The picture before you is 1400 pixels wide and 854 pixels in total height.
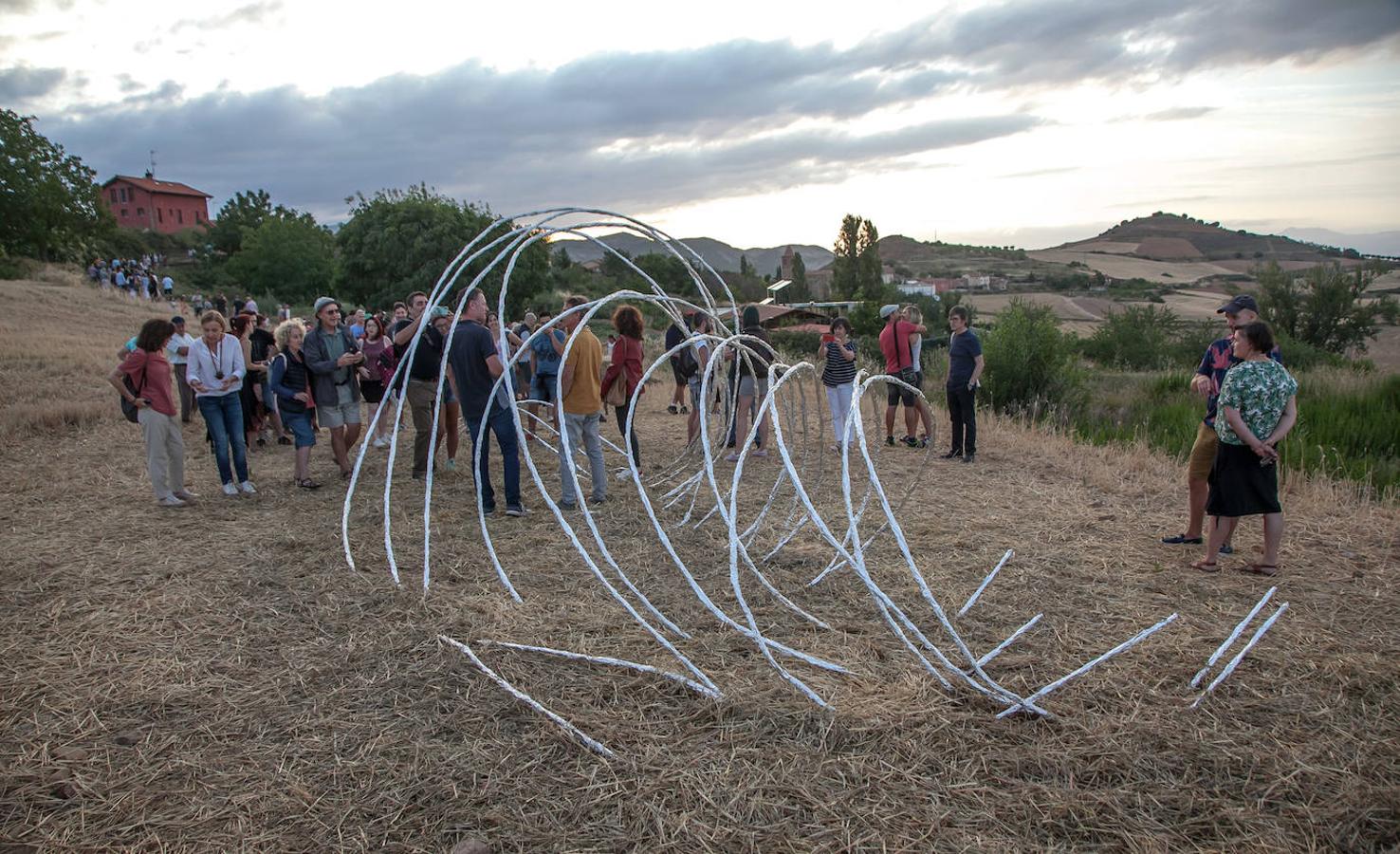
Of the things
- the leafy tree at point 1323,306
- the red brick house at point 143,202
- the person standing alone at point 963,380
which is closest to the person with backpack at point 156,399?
the person standing alone at point 963,380

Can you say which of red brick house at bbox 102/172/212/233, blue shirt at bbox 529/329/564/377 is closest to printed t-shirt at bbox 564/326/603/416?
blue shirt at bbox 529/329/564/377

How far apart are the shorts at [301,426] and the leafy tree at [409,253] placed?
3171 cm

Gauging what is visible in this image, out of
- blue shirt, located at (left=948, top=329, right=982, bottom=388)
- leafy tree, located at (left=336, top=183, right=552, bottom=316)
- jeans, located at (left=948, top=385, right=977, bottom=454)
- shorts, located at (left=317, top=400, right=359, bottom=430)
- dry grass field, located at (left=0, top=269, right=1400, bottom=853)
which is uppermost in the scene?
leafy tree, located at (left=336, top=183, right=552, bottom=316)

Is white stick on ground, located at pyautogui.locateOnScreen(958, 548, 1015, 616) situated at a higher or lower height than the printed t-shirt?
lower

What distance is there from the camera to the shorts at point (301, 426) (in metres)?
7.47

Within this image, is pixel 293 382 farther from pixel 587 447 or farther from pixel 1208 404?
pixel 1208 404

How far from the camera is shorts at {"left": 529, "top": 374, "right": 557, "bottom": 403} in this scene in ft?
29.6

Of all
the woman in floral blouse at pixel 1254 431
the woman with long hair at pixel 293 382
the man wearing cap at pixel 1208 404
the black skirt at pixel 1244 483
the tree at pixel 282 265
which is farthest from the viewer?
the tree at pixel 282 265

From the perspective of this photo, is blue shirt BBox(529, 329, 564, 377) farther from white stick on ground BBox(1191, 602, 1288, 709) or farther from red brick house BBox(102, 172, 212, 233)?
red brick house BBox(102, 172, 212, 233)

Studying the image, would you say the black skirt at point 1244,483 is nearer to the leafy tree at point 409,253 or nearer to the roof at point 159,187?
the leafy tree at point 409,253

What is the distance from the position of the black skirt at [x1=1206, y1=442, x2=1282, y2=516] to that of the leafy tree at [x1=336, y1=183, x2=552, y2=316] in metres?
36.0

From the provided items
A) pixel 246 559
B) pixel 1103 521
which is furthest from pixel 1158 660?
pixel 246 559

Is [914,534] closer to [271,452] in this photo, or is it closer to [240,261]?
[271,452]

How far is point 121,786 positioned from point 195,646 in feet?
4.27
